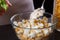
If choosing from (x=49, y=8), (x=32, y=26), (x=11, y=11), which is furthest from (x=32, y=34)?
(x=49, y=8)

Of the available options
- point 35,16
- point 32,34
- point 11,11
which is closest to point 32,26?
point 32,34

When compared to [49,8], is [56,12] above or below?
above

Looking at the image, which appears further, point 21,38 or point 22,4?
point 22,4

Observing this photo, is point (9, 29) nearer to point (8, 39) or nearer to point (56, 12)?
point (8, 39)

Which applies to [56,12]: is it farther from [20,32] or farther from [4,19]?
[4,19]

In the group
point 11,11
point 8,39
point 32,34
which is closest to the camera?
point 32,34

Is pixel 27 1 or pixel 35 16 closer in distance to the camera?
pixel 35 16

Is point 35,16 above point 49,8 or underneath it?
above

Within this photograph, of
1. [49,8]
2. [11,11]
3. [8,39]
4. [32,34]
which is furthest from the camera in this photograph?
[49,8]

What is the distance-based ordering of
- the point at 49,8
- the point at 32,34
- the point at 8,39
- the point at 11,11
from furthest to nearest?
the point at 49,8 < the point at 11,11 < the point at 8,39 < the point at 32,34
